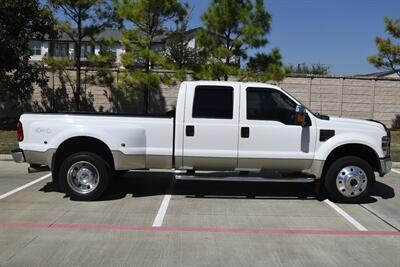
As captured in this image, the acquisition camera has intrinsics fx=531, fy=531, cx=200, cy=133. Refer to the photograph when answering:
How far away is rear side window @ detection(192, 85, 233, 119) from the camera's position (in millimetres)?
8367

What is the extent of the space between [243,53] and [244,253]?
16.2 meters

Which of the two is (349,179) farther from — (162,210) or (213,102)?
(162,210)

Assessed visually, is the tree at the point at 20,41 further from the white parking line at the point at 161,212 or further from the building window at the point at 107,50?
the white parking line at the point at 161,212

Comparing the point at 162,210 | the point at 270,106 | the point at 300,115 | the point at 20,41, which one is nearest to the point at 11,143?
the point at 20,41

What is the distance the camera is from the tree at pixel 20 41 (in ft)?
65.3

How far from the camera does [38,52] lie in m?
64.0

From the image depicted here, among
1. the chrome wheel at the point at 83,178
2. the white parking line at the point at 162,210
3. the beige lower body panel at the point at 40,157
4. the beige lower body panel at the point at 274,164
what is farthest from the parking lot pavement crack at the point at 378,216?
the beige lower body panel at the point at 40,157

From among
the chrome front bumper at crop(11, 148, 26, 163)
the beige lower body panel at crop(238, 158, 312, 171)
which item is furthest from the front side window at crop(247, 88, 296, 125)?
the chrome front bumper at crop(11, 148, 26, 163)

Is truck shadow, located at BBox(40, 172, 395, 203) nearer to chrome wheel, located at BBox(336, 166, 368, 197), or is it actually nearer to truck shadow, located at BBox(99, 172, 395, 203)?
truck shadow, located at BBox(99, 172, 395, 203)

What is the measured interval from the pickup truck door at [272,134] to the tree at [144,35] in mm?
12830

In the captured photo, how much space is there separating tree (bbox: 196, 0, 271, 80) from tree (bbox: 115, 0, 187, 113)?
5.16 ft

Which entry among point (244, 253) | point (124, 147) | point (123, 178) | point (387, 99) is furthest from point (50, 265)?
point (387, 99)

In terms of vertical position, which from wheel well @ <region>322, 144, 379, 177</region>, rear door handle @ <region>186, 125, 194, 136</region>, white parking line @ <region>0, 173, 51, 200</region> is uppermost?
rear door handle @ <region>186, 125, 194, 136</region>

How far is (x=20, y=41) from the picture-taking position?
→ 20141 millimetres
